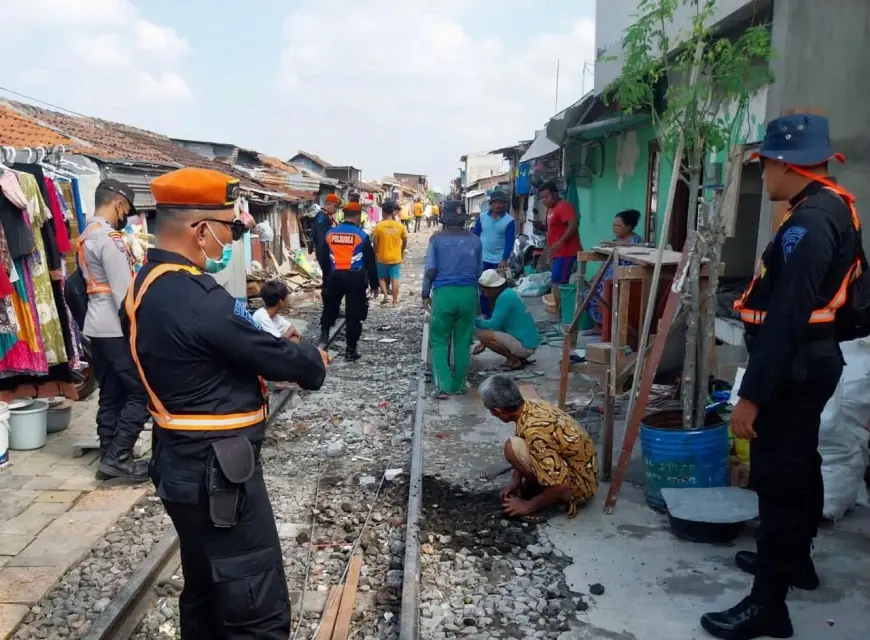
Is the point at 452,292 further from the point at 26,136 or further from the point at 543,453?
the point at 26,136

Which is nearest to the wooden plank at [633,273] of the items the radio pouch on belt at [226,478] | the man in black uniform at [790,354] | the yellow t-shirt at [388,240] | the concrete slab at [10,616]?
the man in black uniform at [790,354]

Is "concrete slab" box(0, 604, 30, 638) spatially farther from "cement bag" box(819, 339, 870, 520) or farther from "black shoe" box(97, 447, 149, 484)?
"cement bag" box(819, 339, 870, 520)

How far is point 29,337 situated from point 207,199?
487 cm

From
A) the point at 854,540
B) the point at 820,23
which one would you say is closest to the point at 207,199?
the point at 854,540

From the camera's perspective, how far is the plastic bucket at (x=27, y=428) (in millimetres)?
6223

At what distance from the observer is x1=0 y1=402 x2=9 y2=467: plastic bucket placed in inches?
227

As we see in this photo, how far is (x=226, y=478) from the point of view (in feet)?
8.36

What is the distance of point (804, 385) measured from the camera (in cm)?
318

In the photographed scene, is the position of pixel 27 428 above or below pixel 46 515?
above

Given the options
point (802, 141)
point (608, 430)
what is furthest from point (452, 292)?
point (802, 141)

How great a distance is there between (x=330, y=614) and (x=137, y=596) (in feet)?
3.51

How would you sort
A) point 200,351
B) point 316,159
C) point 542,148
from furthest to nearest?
1. point 316,159
2. point 542,148
3. point 200,351

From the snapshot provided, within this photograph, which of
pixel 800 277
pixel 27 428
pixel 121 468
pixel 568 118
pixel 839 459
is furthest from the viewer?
pixel 568 118

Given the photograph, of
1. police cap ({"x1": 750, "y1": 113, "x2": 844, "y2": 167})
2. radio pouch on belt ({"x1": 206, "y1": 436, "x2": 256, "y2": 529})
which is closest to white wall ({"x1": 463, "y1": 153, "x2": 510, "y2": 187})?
police cap ({"x1": 750, "y1": 113, "x2": 844, "y2": 167})
